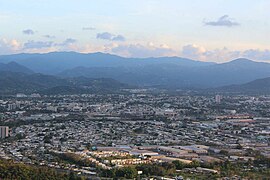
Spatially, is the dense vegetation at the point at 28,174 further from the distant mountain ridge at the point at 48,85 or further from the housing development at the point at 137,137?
the distant mountain ridge at the point at 48,85

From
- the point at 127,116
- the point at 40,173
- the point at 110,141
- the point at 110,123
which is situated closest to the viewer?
the point at 40,173

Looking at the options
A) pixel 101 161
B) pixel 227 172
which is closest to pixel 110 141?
pixel 101 161

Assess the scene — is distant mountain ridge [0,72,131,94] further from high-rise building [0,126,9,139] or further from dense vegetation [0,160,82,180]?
dense vegetation [0,160,82,180]

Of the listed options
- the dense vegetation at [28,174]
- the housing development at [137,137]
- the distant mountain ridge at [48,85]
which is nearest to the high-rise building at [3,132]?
the housing development at [137,137]

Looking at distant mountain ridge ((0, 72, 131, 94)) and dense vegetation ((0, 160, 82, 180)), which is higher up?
distant mountain ridge ((0, 72, 131, 94))

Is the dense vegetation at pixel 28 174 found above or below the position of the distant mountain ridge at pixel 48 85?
below

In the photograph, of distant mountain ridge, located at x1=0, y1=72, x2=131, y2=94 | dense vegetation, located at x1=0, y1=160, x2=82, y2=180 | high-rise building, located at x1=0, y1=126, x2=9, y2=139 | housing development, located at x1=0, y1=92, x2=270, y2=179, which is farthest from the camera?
distant mountain ridge, located at x1=0, y1=72, x2=131, y2=94

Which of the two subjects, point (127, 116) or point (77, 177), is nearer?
point (77, 177)

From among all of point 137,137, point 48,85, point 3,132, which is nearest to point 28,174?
point 3,132

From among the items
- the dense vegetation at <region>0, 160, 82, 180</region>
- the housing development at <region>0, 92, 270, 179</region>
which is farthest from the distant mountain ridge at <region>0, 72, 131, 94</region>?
the dense vegetation at <region>0, 160, 82, 180</region>

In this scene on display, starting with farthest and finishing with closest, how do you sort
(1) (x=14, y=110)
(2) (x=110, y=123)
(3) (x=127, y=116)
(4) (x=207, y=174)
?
1. (1) (x=14, y=110)
2. (3) (x=127, y=116)
3. (2) (x=110, y=123)
4. (4) (x=207, y=174)

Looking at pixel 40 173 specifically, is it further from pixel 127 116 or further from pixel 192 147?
pixel 127 116
